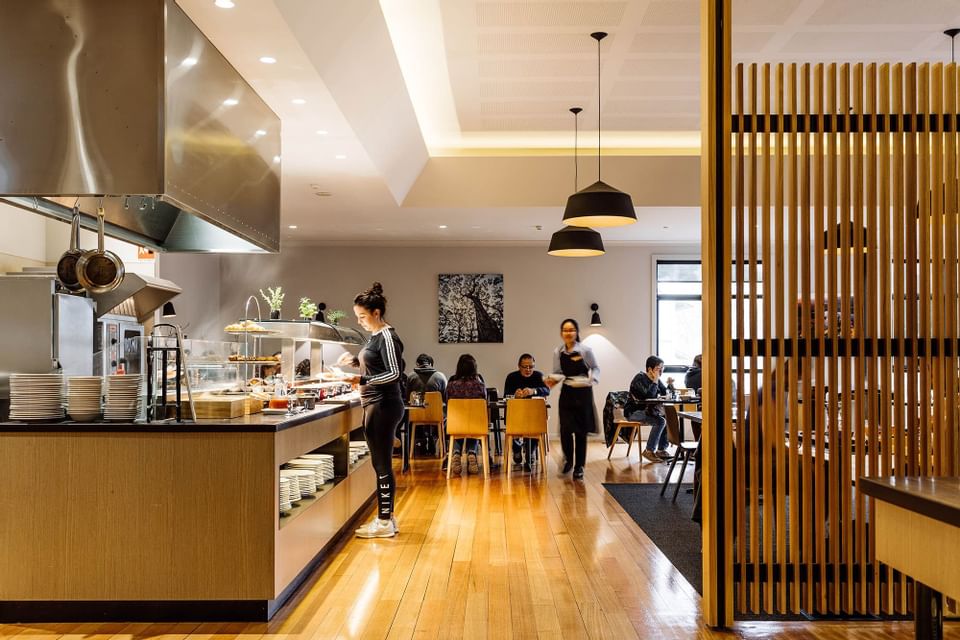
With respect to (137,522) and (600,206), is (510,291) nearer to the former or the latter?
(600,206)

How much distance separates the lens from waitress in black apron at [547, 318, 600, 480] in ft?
28.8

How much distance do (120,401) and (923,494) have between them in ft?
11.6

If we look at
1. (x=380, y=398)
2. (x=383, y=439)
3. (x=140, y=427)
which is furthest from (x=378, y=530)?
(x=140, y=427)

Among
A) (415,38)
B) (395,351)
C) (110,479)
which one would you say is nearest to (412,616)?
(110,479)

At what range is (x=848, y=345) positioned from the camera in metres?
4.02

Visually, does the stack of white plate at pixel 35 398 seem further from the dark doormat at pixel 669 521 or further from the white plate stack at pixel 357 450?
the dark doormat at pixel 669 521

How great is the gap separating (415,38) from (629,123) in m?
3.23

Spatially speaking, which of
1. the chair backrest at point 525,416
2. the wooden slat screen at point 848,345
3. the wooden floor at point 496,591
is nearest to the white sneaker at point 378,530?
the wooden floor at point 496,591

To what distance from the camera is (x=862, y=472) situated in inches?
157

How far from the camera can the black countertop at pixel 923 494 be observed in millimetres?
2412

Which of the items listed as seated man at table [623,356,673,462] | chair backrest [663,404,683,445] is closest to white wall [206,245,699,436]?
seated man at table [623,356,673,462]

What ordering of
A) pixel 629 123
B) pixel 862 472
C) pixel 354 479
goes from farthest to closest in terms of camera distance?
1. pixel 629 123
2. pixel 354 479
3. pixel 862 472

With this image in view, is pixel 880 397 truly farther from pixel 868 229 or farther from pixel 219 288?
pixel 219 288

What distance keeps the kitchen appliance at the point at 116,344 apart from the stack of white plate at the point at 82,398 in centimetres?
253
